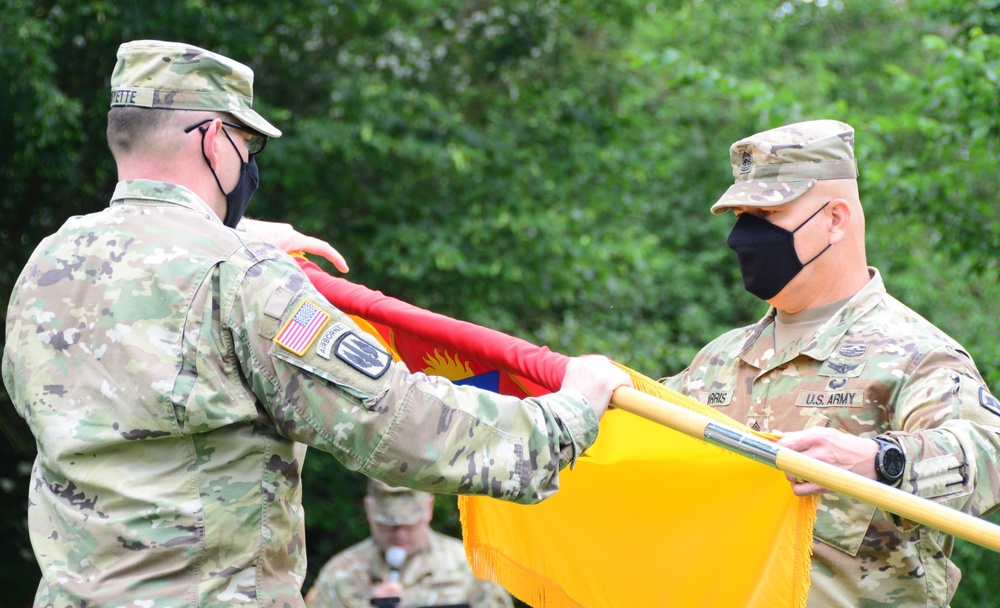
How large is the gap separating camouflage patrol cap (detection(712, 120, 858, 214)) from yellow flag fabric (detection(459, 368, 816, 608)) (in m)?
0.74

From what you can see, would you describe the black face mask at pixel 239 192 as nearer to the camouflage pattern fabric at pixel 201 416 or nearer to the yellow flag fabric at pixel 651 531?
the camouflage pattern fabric at pixel 201 416

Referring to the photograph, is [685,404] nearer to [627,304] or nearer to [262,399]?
[262,399]

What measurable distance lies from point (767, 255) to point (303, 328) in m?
1.52

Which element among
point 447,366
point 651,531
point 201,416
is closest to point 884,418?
point 651,531

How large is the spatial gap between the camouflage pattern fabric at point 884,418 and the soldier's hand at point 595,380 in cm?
67

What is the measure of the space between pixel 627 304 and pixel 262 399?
26.8 ft

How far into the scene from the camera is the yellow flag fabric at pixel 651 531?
9.25ft

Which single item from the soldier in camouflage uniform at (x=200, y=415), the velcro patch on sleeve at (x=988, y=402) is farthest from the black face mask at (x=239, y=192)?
the velcro patch on sleeve at (x=988, y=402)

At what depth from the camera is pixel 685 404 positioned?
280 centimetres

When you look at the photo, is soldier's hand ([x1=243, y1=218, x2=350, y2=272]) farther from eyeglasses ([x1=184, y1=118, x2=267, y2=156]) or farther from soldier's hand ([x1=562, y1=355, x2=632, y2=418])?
soldier's hand ([x1=562, y1=355, x2=632, y2=418])

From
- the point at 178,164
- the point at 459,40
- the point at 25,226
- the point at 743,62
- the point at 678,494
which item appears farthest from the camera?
the point at 743,62

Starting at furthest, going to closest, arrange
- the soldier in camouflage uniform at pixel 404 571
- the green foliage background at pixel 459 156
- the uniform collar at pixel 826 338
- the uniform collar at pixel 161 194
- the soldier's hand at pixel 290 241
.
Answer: the green foliage background at pixel 459 156 < the soldier in camouflage uniform at pixel 404 571 < the soldier's hand at pixel 290 241 < the uniform collar at pixel 826 338 < the uniform collar at pixel 161 194

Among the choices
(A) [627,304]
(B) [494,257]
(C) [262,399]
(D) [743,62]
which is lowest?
(A) [627,304]

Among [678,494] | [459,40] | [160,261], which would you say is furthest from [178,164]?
[459,40]
